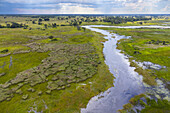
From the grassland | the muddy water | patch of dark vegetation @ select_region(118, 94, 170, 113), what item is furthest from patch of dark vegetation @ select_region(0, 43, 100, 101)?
patch of dark vegetation @ select_region(118, 94, 170, 113)

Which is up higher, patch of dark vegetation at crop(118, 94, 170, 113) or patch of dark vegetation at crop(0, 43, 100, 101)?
patch of dark vegetation at crop(0, 43, 100, 101)

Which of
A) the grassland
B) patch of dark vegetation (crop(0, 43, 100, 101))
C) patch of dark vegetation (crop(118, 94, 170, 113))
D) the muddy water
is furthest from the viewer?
patch of dark vegetation (crop(0, 43, 100, 101))

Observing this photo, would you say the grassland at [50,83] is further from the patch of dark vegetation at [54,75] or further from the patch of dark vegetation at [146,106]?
the patch of dark vegetation at [146,106]

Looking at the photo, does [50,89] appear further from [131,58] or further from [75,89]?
[131,58]

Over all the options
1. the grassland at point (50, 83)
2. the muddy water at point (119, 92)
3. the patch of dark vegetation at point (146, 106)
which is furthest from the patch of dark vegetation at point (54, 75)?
the patch of dark vegetation at point (146, 106)

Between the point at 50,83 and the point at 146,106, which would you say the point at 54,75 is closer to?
the point at 50,83

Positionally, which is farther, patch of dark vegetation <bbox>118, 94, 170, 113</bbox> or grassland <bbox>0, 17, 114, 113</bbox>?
grassland <bbox>0, 17, 114, 113</bbox>

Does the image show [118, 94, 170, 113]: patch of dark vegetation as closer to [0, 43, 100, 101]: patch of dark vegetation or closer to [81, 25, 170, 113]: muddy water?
[81, 25, 170, 113]: muddy water

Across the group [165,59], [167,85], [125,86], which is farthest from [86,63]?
[165,59]

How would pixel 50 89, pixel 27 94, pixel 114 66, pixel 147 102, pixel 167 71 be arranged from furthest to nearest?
1. pixel 114 66
2. pixel 167 71
3. pixel 50 89
4. pixel 27 94
5. pixel 147 102

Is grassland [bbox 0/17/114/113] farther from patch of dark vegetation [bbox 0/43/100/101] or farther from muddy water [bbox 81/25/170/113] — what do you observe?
muddy water [bbox 81/25/170/113]

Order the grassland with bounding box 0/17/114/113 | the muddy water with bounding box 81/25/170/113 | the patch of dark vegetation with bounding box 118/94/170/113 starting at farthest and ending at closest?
the grassland with bounding box 0/17/114/113 < the muddy water with bounding box 81/25/170/113 < the patch of dark vegetation with bounding box 118/94/170/113
